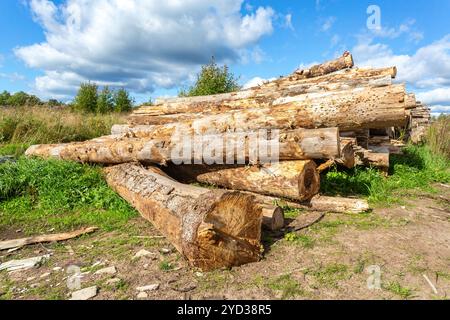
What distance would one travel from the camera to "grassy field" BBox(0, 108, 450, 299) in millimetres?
2975

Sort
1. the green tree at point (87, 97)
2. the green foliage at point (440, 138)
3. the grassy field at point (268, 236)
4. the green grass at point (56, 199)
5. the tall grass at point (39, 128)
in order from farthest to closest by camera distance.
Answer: the green tree at point (87, 97)
the tall grass at point (39, 128)
the green foliage at point (440, 138)
the green grass at point (56, 199)
the grassy field at point (268, 236)

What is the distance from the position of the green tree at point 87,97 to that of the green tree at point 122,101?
2.41 meters

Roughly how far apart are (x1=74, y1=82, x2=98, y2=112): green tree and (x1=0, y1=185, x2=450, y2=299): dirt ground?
2412 cm

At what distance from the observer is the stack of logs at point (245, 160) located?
3.31m

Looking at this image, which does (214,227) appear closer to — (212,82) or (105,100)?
(212,82)

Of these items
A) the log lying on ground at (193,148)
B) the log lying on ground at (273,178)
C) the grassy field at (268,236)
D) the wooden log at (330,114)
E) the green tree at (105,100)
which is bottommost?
the grassy field at (268,236)

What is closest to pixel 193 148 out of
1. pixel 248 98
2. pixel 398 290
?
pixel 248 98

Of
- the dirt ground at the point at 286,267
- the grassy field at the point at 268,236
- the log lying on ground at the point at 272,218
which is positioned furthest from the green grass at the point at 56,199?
the log lying on ground at the point at 272,218

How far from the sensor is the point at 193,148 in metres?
5.67

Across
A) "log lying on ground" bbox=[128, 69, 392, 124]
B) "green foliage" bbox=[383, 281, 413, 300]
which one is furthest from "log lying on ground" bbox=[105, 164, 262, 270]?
"log lying on ground" bbox=[128, 69, 392, 124]

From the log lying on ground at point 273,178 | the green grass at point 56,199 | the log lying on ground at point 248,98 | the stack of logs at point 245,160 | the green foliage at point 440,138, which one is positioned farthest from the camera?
the green foliage at point 440,138

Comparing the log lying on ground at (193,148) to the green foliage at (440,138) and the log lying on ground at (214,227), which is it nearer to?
the log lying on ground at (214,227)

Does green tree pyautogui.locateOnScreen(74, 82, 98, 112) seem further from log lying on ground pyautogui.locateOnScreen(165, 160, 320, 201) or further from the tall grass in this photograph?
log lying on ground pyautogui.locateOnScreen(165, 160, 320, 201)

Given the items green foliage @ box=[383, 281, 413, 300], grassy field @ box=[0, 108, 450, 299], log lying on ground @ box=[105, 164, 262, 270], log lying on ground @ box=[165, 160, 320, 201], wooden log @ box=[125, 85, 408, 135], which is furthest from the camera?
wooden log @ box=[125, 85, 408, 135]
